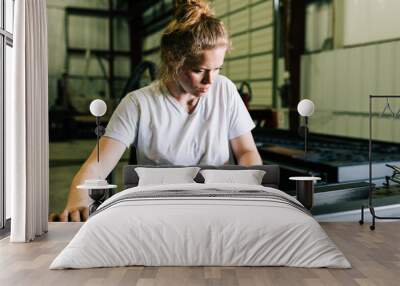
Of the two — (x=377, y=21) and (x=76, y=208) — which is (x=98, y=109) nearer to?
(x=76, y=208)

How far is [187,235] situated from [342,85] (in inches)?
112

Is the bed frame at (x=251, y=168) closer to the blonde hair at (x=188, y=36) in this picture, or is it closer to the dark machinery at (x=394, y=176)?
the blonde hair at (x=188, y=36)

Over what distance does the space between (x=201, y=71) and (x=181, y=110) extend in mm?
442

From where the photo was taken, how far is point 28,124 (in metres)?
5.26

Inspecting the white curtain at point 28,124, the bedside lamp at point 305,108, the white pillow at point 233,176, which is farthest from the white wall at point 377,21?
the white curtain at point 28,124

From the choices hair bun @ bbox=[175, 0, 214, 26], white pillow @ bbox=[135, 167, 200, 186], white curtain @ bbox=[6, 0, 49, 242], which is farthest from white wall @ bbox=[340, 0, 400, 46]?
white curtain @ bbox=[6, 0, 49, 242]

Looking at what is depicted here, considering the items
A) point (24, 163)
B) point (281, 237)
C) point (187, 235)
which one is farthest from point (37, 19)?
point (281, 237)

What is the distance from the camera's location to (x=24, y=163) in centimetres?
523

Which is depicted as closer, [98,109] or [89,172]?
[98,109]

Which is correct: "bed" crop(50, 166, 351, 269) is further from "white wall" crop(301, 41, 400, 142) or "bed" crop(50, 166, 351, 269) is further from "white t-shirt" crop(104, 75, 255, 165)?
"white wall" crop(301, 41, 400, 142)

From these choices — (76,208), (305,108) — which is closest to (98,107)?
(76,208)

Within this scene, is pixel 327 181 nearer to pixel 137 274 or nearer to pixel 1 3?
pixel 137 274

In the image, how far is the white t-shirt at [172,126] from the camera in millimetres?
6113

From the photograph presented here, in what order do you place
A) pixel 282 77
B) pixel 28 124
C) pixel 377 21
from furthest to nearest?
1. pixel 282 77
2. pixel 377 21
3. pixel 28 124
